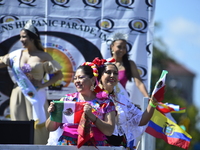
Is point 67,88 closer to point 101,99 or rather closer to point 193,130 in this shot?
point 101,99

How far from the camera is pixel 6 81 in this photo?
748cm

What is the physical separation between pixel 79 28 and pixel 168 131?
7.71 feet

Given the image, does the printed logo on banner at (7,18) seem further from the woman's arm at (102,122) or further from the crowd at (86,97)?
the woman's arm at (102,122)

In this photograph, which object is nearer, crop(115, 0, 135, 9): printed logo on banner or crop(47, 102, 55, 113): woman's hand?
crop(47, 102, 55, 113): woman's hand

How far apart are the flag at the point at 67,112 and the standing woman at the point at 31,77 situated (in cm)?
236

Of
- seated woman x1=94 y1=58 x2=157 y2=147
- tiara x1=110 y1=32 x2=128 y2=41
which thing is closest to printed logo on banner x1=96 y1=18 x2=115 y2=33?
tiara x1=110 y1=32 x2=128 y2=41

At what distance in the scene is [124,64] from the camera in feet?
22.3

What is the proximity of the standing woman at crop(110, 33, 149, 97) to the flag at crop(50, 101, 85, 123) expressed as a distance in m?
2.36

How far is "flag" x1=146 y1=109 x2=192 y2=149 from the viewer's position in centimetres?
601

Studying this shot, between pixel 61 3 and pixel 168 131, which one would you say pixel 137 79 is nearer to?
pixel 168 131

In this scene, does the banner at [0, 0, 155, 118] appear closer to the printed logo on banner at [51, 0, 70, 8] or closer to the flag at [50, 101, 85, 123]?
the printed logo on banner at [51, 0, 70, 8]

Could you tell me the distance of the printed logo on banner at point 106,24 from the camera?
7.40 meters

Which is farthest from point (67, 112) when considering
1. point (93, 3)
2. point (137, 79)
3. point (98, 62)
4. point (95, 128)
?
point (93, 3)

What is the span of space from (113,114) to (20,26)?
346 cm
